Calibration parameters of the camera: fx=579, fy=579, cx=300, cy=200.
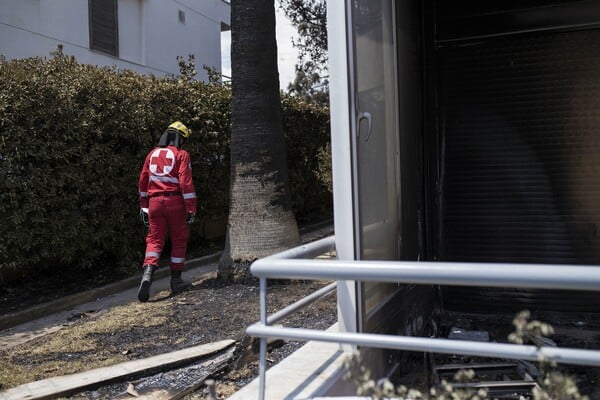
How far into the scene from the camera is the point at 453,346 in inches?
78.0

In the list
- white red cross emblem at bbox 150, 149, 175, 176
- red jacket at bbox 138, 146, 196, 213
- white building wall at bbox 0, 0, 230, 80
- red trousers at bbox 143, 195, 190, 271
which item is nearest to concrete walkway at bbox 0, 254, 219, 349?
red trousers at bbox 143, 195, 190, 271

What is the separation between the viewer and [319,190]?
13.0 metres

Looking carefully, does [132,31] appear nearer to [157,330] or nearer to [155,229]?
[155,229]

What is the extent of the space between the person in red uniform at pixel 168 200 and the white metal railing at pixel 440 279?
4.09 metres

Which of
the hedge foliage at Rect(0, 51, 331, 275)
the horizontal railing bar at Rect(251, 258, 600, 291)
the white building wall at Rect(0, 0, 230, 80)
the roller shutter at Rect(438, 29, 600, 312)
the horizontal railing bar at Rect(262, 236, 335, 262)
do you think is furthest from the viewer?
Result: the white building wall at Rect(0, 0, 230, 80)

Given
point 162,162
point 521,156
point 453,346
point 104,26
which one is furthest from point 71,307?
point 104,26

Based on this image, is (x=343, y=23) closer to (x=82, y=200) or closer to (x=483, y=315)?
(x=483, y=315)

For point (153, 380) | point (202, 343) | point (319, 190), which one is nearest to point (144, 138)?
point (202, 343)

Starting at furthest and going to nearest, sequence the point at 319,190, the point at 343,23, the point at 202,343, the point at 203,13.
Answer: the point at 203,13 < the point at 319,190 < the point at 202,343 < the point at 343,23

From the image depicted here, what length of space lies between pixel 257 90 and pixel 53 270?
11.2 feet

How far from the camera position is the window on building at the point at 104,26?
13391mm

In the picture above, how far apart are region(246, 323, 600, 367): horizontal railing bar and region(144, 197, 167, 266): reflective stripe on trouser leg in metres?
4.20

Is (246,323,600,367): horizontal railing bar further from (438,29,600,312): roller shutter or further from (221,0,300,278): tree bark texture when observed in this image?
(221,0,300,278): tree bark texture

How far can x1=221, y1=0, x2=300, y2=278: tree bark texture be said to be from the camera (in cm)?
627
